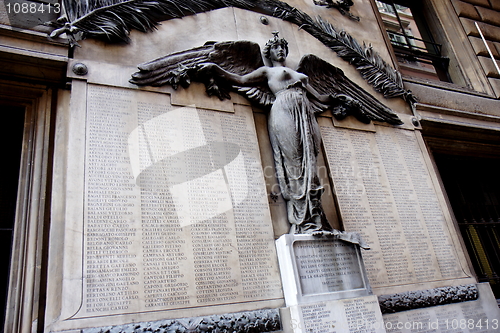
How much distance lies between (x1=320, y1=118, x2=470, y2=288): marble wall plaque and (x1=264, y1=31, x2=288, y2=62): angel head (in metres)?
1.30

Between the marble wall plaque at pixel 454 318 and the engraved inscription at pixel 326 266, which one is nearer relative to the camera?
the engraved inscription at pixel 326 266

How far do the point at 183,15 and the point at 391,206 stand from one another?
4.66 metres

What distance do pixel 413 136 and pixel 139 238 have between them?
18.4 feet

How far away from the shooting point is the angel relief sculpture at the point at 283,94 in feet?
17.4

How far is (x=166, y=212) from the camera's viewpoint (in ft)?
15.3

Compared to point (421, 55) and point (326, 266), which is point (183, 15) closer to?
point (326, 266)

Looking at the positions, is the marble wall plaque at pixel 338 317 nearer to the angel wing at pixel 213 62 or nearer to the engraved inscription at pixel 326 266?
the engraved inscription at pixel 326 266

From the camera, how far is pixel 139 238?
437 centimetres

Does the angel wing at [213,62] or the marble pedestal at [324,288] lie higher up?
the angel wing at [213,62]

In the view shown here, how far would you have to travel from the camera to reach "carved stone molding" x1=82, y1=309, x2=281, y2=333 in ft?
12.5

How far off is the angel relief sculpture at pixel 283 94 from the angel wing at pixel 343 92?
0.06ft

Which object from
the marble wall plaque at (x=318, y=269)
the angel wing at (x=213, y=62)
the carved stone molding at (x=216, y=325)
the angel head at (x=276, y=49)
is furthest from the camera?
the angel head at (x=276, y=49)

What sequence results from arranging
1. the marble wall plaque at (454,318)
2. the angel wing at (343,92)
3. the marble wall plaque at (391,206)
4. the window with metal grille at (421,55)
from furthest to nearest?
the window with metal grille at (421,55), the angel wing at (343,92), the marble wall plaque at (391,206), the marble wall plaque at (454,318)

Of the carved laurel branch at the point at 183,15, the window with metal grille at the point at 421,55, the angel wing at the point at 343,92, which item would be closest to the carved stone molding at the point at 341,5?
the carved laurel branch at the point at 183,15
